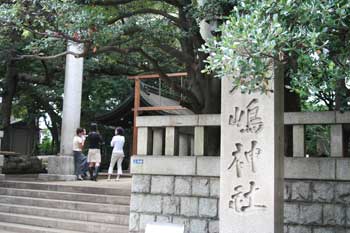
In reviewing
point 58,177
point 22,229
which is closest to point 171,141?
point 22,229

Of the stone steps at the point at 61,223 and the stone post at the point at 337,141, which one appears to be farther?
the stone steps at the point at 61,223

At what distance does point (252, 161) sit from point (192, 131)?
7.75ft

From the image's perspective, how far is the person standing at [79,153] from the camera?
1430 cm

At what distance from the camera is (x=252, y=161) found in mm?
4914

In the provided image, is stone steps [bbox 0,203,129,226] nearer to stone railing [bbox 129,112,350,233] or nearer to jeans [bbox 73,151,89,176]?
stone railing [bbox 129,112,350,233]

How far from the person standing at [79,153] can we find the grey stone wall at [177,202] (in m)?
7.60

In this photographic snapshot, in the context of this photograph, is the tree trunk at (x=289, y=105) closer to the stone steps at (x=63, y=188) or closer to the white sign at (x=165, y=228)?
the white sign at (x=165, y=228)

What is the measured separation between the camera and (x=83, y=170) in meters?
14.8

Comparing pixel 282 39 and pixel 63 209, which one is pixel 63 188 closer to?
pixel 63 209

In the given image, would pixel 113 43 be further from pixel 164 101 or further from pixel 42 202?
pixel 164 101

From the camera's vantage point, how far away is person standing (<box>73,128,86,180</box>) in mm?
14305

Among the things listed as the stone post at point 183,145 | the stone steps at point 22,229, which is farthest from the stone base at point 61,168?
the stone post at point 183,145

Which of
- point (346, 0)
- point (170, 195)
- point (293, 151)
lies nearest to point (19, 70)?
point (170, 195)

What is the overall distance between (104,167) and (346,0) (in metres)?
20.3
